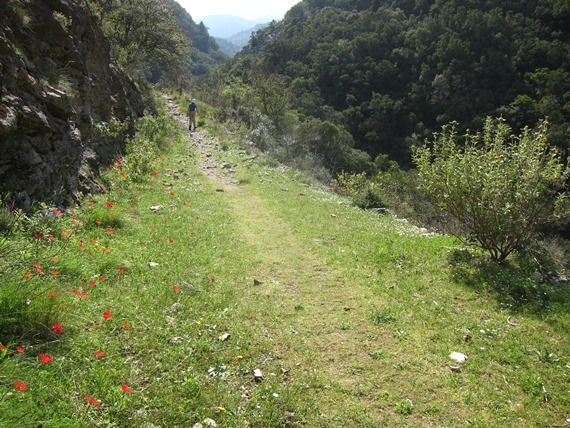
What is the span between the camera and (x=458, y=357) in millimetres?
5461

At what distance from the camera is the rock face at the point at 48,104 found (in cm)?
708

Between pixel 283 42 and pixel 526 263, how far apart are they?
87.7 m

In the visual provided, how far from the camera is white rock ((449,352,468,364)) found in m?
5.41

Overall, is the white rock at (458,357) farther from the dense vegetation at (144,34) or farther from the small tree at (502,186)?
the dense vegetation at (144,34)

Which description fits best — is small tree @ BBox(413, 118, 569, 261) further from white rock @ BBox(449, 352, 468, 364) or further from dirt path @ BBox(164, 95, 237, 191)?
dirt path @ BBox(164, 95, 237, 191)

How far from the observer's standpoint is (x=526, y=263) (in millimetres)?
8367

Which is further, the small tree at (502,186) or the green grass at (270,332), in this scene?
the small tree at (502,186)

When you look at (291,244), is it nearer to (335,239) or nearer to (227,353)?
(335,239)

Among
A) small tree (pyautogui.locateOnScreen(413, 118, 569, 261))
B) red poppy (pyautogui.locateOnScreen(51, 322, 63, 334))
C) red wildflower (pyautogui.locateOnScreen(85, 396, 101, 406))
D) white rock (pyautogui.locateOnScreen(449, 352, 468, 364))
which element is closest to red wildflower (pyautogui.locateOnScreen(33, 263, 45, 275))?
red poppy (pyautogui.locateOnScreen(51, 322, 63, 334))

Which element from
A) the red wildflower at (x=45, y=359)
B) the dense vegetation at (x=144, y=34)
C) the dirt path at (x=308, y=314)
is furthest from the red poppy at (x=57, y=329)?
the dense vegetation at (x=144, y=34)

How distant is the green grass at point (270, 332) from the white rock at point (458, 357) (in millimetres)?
99

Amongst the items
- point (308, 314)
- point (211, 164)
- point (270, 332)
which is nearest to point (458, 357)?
point (308, 314)

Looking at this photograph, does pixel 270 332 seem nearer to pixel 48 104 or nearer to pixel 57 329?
pixel 57 329

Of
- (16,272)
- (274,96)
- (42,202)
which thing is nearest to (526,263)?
(16,272)
